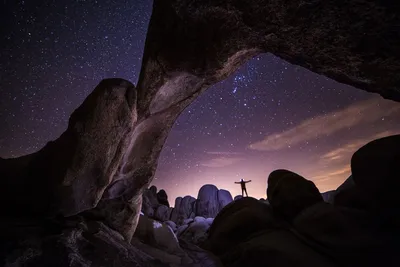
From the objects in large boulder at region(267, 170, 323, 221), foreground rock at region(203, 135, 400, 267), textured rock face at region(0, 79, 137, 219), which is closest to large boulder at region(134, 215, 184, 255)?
foreground rock at region(203, 135, 400, 267)

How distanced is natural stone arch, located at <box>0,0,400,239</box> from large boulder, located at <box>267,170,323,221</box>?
346cm

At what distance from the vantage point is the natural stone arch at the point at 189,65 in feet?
12.2

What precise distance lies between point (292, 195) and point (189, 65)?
5.59 meters

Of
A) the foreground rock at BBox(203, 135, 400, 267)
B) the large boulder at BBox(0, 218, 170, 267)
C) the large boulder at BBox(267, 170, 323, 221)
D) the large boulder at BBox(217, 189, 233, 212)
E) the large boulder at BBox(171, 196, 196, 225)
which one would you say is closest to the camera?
the large boulder at BBox(0, 218, 170, 267)

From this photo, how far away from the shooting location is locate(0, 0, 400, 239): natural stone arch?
3715mm

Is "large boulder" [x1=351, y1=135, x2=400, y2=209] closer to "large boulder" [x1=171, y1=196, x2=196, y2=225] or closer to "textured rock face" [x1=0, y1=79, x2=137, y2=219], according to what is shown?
"textured rock face" [x1=0, y1=79, x2=137, y2=219]

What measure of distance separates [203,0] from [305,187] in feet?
21.1

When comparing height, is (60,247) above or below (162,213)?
above

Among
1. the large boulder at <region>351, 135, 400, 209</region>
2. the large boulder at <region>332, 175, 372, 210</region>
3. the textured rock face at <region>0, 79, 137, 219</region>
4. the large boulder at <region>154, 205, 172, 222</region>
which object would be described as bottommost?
the large boulder at <region>154, 205, 172, 222</region>

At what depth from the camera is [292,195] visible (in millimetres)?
6629

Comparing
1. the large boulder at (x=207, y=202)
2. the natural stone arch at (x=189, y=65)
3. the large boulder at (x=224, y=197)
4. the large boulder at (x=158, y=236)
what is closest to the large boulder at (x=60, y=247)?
the natural stone arch at (x=189, y=65)

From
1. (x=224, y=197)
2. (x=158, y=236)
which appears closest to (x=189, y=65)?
(x=158, y=236)

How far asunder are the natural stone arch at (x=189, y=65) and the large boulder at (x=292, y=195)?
3462 mm

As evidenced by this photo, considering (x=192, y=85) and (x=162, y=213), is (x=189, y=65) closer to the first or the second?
(x=192, y=85)
